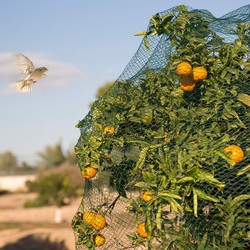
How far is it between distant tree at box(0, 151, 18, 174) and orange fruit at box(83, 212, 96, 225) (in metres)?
55.0

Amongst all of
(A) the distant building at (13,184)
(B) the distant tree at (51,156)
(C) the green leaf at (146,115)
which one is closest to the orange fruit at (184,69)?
(C) the green leaf at (146,115)

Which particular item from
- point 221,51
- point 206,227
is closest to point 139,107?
point 221,51

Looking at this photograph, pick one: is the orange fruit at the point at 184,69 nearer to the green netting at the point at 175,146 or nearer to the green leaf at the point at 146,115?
the green netting at the point at 175,146

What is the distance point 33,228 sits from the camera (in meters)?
18.3

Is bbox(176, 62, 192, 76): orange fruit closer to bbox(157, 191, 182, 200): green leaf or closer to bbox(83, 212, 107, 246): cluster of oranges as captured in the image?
bbox(157, 191, 182, 200): green leaf

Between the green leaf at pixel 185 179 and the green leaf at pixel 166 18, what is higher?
the green leaf at pixel 166 18

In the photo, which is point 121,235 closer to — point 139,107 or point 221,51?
point 139,107

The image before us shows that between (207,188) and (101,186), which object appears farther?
(101,186)

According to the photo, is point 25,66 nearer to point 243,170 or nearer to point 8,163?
point 243,170

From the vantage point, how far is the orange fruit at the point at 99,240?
3.73 metres

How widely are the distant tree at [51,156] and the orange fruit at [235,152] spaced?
136 ft

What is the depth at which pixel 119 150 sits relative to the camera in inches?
142

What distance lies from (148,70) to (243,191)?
1.01 m

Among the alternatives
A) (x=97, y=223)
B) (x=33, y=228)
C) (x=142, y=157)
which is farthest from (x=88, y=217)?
(x=33, y=228)
